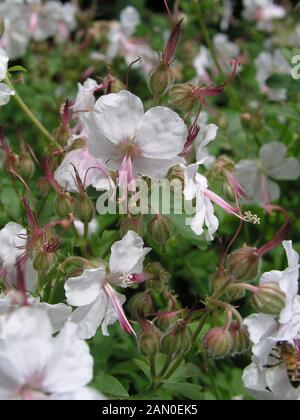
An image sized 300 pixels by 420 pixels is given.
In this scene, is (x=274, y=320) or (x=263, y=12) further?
(x=263, y=12)

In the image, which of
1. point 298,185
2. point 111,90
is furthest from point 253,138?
point 111,90

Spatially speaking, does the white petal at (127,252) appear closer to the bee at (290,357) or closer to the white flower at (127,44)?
the bee at (290,357)

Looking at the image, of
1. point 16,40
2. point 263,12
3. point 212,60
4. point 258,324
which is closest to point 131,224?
point 258,324

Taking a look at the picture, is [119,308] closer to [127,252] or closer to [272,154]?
[127,252]

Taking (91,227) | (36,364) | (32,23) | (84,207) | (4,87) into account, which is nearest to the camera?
(36,364)

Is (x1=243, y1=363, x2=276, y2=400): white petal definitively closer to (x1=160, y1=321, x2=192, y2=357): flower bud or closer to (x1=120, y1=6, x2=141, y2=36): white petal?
(x1=160, y1=321, x2=192, y2=357): flower bud

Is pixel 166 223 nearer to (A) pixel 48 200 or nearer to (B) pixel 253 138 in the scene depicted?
(A) pixel 48 200

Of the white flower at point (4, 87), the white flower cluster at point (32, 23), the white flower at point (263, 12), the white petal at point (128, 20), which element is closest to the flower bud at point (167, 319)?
the white flower at point (4, 87)

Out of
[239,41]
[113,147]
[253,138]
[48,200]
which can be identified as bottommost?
[239,41]
